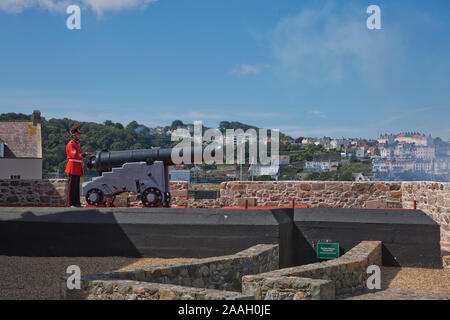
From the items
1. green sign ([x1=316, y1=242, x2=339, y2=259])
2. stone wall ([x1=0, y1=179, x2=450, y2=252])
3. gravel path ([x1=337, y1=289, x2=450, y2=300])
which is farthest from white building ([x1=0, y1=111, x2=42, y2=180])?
gravel path ([x1=337, y1=289, x2=450, y2=300])

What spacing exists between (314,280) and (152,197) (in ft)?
20.9

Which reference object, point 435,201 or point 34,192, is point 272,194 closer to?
point 435,201

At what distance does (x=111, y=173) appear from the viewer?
1110 cm

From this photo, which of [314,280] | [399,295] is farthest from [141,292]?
[399,295]

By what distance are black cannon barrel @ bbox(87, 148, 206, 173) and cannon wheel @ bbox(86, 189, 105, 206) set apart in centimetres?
59

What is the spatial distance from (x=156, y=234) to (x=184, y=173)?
626 inches

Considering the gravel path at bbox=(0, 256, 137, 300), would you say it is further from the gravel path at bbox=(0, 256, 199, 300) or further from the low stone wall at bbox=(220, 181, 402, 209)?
the low stone wall at bbox=(220, 181, 402, 209)

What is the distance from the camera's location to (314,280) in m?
5.16

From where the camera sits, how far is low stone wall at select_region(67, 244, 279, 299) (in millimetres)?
5199

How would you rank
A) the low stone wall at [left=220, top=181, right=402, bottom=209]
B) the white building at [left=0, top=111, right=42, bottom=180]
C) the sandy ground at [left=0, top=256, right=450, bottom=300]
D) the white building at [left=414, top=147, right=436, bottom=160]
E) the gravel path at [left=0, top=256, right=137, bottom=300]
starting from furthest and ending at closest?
the white building at [left=414, top=147, right=436, bottom=160] < the white building at [left=0, top=111, right=42, bottom=180] < the low stone wall at [left=220, top=181, right=402, bottom=209] < the sandy ground at [left=0, top=256, right=450, bottom=300] < the gravel path at [left=0, top=256, right=137, bottom=300]

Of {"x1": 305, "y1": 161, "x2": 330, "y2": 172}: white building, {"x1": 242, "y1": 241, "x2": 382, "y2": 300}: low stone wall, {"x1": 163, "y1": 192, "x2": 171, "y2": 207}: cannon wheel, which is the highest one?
{"x1": 305, "y1": 161, "x2": 330, "y2": 172}: white building

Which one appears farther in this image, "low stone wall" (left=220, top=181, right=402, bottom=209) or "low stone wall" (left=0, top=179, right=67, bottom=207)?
"low stone wall" (left=0, top=179, right=67, bottom=207)
